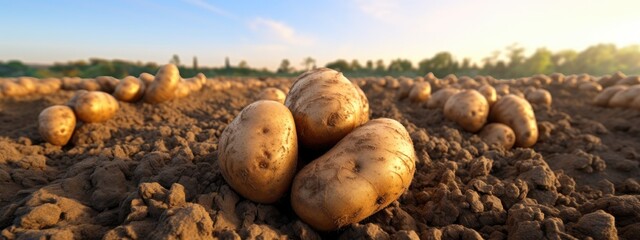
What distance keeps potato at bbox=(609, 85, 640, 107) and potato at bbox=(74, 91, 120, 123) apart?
28.9 feet

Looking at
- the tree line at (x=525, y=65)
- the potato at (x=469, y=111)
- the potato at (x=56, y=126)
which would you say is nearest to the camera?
the potato at (x=56, y=126)

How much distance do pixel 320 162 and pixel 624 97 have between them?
6.70 m

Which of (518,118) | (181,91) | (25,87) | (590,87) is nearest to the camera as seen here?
(518,118)

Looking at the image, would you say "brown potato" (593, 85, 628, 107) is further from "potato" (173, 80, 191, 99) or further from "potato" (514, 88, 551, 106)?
"potato" (173, 80, 191, 99)

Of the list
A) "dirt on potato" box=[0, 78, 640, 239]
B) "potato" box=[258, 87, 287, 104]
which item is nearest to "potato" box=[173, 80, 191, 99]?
"potato" box=[258, 87, 287, 104]

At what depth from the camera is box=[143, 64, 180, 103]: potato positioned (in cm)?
541

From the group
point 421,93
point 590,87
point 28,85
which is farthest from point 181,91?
point 590,87

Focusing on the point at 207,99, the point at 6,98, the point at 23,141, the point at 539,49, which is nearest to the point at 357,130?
the point at 23,141

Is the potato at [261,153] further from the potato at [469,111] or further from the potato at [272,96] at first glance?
the potato at [469,111]

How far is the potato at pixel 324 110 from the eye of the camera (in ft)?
7.19

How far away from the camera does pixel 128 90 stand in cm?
529

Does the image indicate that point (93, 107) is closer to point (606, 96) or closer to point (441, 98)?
point (441, 98)

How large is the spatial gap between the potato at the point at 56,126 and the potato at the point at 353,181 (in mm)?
3542

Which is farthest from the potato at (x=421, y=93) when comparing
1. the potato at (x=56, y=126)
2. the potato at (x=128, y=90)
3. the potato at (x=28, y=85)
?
the potato at (x=28, y=85)
